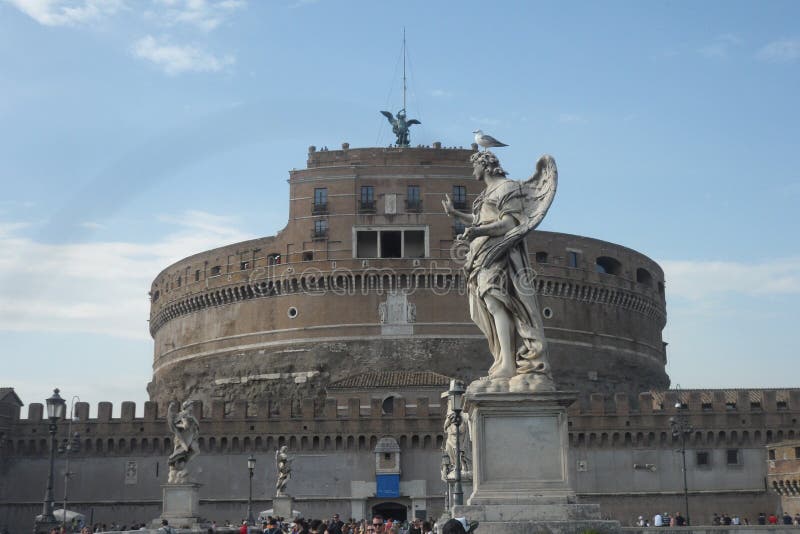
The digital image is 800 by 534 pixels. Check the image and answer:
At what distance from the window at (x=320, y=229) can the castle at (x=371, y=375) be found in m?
0.13

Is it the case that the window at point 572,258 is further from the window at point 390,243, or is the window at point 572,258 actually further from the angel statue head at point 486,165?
the angel statue head at point 486,165

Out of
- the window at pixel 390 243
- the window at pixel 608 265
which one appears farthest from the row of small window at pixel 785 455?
the window at pixel 390 243

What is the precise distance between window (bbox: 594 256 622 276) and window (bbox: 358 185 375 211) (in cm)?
1570

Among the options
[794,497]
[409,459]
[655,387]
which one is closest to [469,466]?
→ [409,459]

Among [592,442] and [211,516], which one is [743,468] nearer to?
[592,442]

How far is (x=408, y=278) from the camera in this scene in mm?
61812

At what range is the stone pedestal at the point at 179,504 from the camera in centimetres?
2569

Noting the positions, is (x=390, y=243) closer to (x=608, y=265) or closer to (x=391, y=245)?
(x=391, y=245)

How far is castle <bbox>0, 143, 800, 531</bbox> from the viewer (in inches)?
2067

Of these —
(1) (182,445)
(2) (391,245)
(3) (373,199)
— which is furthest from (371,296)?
(1) (182,445)

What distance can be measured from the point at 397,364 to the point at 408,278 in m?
5.15

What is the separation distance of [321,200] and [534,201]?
5518 centimetres

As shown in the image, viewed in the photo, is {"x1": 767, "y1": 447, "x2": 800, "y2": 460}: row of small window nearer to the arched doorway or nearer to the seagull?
the arched doorway

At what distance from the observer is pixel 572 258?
66.2 meters
